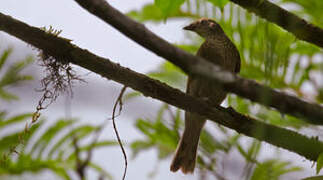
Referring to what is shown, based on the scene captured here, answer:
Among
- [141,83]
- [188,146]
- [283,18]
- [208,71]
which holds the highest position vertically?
[188,146]

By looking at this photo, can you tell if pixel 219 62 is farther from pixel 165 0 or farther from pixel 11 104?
pixel 165 0

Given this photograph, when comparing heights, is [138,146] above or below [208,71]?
above

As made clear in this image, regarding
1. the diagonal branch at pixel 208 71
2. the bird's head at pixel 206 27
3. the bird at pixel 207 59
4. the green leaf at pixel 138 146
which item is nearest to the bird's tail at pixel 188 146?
the bird at pixel 207 59

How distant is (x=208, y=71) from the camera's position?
104 cm

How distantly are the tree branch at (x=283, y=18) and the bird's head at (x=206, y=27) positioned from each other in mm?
1242

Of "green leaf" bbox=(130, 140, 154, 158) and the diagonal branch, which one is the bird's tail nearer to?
"green leaf" bbox=(130, 140, 154, 158)

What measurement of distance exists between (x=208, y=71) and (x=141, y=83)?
1.72ft

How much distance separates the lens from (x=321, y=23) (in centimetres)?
215

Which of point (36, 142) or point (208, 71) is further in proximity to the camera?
point (36, 142)

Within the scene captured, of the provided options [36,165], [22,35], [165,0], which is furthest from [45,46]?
[36,165]

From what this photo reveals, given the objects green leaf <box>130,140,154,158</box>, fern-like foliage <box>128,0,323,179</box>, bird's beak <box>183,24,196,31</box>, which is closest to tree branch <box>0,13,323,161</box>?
fern-like foliage <box>128,0,323,179</box>

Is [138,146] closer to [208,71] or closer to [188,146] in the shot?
[188,146]

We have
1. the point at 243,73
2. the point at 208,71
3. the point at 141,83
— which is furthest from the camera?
the point at 243,73

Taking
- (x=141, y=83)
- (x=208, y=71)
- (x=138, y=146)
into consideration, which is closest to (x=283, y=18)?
(x=141, y=83)
